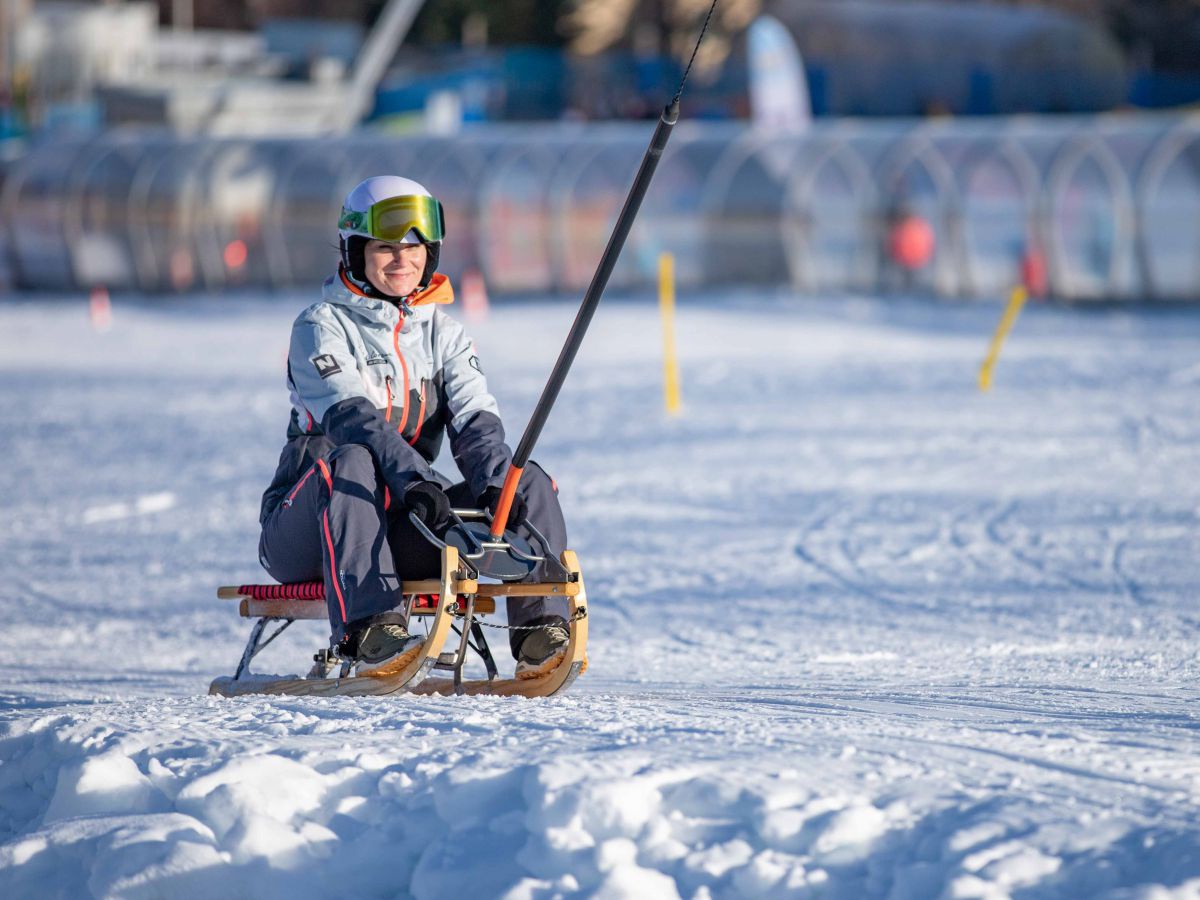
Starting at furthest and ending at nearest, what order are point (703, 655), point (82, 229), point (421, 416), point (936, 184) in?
1. point (82, 229)
2. point (936, 184)
3. point (703, 655)
4. point (421, 416)

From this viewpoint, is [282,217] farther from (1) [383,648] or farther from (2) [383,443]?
(1) [383,648]

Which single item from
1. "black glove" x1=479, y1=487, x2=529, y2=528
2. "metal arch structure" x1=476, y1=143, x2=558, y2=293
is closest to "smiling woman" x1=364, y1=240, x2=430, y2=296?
"black glove" x1=479, y1=487, x2=529, y2=528

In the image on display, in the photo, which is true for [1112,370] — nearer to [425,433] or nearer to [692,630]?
[692,630]

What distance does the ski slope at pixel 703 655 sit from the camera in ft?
10.2

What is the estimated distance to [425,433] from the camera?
5.00 metres

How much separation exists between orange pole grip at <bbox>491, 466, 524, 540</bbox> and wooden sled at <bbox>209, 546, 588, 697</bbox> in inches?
Result: 6.2

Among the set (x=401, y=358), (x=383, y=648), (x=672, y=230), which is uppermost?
(x=672, y=230)

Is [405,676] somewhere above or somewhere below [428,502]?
below

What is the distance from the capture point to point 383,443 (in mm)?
4559

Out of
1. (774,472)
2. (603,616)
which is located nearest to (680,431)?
(774,472)

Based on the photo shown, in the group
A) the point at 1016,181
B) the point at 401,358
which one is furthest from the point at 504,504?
the point at 1016,181

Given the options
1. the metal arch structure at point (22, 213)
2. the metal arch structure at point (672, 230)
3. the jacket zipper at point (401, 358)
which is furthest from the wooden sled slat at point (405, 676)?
the metal arch structure at point (22, 213)

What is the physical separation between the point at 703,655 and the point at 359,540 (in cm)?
223

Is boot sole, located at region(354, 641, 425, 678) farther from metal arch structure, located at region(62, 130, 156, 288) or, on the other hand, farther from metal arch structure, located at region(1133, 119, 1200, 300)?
metal arch structure, located at region(62, 130, 156, 288)
